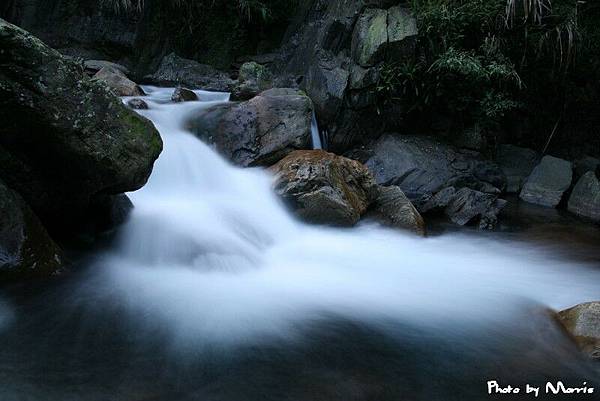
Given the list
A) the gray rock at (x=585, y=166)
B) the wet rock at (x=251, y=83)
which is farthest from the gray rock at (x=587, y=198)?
the wet rock at (x=251, y=83)

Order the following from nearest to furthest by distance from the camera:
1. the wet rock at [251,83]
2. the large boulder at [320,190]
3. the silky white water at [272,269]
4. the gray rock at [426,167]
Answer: the silky white water at [272,269] → the large boulder at [320,190] → the gray rock at [426,167] → the wet rock at [251,83]

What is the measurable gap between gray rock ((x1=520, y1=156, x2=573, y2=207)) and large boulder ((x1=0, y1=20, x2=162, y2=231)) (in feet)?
25.1

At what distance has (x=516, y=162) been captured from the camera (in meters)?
10.0

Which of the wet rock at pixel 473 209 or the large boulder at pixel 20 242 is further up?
the large boulder at pixel 20 242

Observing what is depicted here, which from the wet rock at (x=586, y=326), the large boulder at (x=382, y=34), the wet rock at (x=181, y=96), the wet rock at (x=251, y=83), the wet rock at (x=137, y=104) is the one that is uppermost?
the large boulder at (x=382, y=34)

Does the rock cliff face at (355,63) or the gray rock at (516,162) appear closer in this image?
the rock cliff face at (355,63)

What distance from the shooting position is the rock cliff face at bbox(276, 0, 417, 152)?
29.0ft

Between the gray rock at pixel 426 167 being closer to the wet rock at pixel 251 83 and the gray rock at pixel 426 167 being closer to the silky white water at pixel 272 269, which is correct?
the silky white water at pixel 272 269

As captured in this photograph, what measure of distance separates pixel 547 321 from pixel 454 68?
613cm

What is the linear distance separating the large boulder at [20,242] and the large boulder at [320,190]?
3221 mm

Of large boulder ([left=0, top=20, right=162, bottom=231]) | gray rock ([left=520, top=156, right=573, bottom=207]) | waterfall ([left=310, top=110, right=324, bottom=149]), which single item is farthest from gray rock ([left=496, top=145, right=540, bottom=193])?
large boulder ([left=0, top=20, right=162, bottom=231])

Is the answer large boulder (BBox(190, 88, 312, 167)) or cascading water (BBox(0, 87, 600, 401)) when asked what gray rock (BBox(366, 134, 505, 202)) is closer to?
large boulder (BBox(190, 88, 312, 167))

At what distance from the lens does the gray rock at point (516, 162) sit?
9.62m

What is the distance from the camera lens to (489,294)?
4.38 metres
